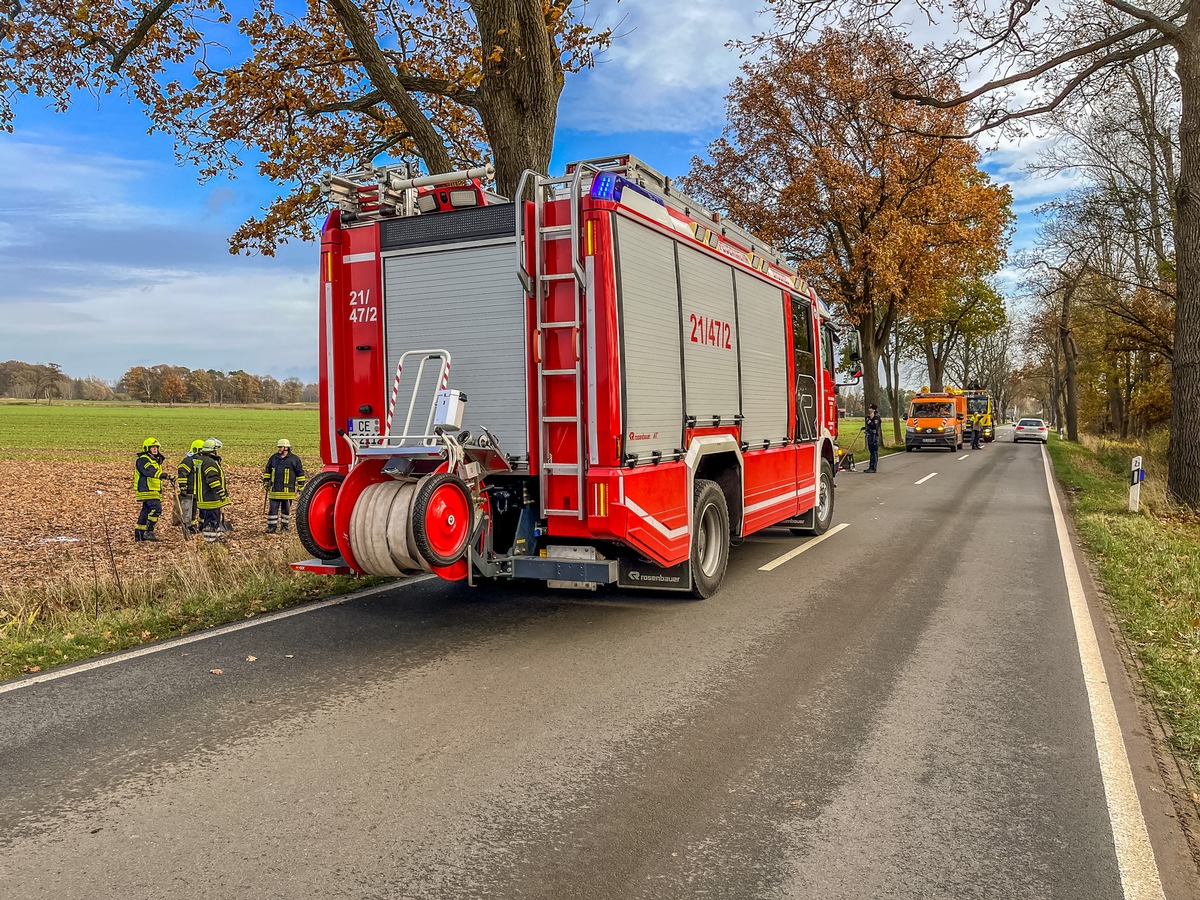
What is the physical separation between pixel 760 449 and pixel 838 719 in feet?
14.4

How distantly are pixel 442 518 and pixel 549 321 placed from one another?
5.40 feet

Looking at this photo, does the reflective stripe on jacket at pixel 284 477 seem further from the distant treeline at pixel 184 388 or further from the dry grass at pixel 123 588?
the distant treeline at pixel 184 388

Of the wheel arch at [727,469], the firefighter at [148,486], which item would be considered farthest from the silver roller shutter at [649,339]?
the firefighter at [148,486]

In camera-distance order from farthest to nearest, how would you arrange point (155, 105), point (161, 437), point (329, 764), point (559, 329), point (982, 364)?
point (982, 364), point (161, 437), point (155, 105), point (559, 329), point (329, 764)

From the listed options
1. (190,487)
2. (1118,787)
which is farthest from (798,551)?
(190,487)

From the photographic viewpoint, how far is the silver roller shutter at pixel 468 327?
6.17 metres

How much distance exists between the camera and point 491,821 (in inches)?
130

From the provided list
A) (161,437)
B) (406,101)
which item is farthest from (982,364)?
(406,101)

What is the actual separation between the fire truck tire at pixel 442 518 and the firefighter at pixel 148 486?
9.51 metres

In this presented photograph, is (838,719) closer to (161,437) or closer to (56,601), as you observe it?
(56,601)

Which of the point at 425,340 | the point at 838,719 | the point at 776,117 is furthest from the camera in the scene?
the point at 776,117

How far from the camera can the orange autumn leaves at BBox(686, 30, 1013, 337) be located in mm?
25516

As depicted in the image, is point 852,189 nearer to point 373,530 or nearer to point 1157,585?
point 1157,585

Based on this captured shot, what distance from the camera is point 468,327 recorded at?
637 centimetres
